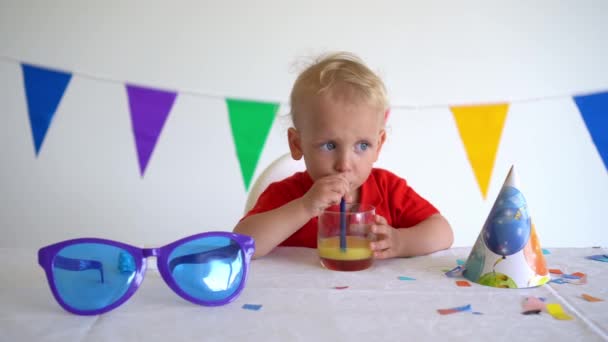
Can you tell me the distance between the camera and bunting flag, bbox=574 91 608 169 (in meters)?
1.97

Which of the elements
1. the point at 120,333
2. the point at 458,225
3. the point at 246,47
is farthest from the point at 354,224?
the point at 458,225

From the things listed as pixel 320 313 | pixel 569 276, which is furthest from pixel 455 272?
pixel 320 313

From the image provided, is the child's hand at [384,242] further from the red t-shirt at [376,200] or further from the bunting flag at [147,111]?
the bunting flag at [147,111]

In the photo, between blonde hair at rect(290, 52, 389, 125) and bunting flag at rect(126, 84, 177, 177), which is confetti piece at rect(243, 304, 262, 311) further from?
bunting flag at rect(126, 84, 177, 177)

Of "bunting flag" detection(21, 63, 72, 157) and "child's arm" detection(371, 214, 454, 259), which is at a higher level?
"bunting flag" detection(21, 63, 72, 157)

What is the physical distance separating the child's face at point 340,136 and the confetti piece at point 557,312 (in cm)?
43

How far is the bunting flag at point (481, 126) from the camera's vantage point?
202cm

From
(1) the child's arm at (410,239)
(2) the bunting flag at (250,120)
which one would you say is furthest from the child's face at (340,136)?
(2) the bunting flag at (250,120)

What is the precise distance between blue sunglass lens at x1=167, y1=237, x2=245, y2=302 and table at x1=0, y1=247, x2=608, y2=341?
0.02 meters

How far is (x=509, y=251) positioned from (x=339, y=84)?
44 centimetres

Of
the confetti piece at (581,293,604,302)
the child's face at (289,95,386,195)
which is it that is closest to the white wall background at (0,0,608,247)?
the child's face at (289,95,386,195)

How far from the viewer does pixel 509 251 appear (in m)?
0.66

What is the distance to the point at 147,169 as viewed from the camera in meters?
2.00

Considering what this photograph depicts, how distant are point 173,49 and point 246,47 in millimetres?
302
